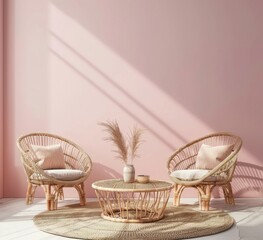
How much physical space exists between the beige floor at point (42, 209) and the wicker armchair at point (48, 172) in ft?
0.78

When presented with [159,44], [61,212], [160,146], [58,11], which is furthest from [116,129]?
[58,11]

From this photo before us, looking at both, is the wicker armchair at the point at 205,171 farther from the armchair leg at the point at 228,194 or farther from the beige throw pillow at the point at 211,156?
the beige throw pillow at the point at 211,156

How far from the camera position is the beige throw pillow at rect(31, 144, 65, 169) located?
5.48 m

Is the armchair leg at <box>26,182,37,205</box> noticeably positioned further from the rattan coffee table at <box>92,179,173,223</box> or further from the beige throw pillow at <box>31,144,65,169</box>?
the rattan coffee table at <box>92,179,173,223</box>

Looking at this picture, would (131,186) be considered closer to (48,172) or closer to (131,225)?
Answer: (131,225)

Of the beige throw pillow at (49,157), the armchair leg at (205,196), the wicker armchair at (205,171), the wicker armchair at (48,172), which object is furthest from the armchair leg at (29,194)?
the armchair leg at (205,196)

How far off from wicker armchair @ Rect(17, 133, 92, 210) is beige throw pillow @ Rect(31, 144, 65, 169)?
0.06 m

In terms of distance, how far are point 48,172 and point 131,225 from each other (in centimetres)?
133

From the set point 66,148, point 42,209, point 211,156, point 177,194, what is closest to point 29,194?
point 42,209

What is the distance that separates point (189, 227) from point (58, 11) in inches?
139

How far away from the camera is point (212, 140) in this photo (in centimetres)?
609

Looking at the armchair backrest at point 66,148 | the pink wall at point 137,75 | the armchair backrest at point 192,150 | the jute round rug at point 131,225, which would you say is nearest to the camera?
the jute round rug at point 131,225

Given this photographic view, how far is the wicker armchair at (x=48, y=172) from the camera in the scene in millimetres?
5090

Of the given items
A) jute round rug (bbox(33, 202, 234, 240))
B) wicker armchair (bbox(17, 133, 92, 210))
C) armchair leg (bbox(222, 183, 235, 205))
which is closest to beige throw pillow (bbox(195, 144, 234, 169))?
armchair leg (bbox(222, 183, 235, 205))
